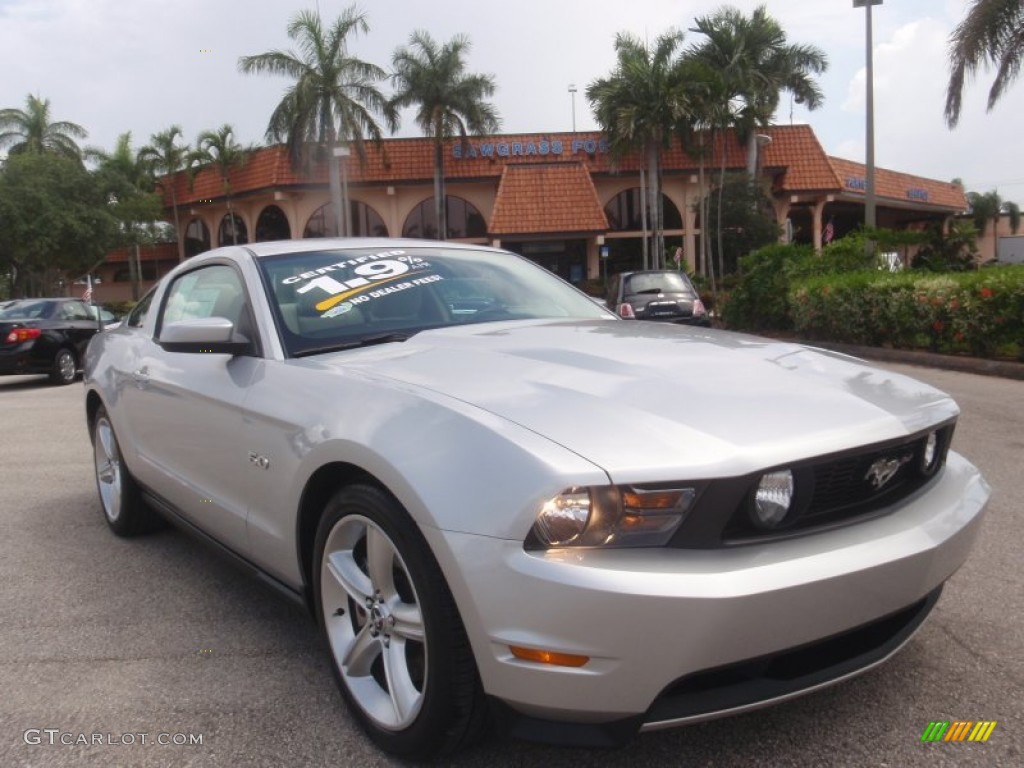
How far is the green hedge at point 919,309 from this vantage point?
11453 mm

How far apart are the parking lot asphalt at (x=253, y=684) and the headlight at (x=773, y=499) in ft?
1.50

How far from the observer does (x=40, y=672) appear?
312 cm

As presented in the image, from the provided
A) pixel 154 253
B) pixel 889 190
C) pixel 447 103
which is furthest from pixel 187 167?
pixel 889 190

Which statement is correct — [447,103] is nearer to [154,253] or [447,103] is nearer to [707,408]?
[154,253]

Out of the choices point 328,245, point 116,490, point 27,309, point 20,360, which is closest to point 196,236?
point 27,309

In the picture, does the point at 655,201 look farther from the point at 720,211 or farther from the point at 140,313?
the point at 140,313

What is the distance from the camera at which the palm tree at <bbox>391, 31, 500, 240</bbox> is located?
1407 inches

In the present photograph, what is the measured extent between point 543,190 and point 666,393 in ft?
113

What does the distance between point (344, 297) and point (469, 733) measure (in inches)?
71.5

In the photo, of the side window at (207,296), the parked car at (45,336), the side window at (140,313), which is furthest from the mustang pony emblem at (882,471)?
the parked car at (45,336)

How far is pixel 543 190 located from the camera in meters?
35.9

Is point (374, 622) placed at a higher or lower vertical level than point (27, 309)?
lower

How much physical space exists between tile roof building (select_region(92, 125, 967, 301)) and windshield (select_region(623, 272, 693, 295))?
65.6ft

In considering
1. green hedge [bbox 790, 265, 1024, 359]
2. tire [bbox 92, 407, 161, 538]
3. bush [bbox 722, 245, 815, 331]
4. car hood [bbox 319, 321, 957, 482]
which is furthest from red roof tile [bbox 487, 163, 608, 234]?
car hood [bbox 319, 321, 957, 482]
